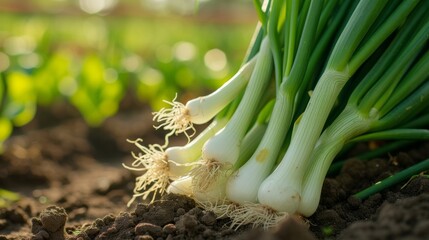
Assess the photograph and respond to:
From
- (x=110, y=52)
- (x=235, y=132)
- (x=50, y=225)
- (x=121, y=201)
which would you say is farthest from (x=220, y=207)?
(x=110, y=52)

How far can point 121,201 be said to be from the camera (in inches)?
130

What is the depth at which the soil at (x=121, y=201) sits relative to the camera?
1848 millimetres

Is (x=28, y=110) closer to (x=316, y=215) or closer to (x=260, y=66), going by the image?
(x=260, y=66)

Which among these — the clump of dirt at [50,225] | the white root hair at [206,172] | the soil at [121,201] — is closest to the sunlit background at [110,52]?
the soil at [121,201]

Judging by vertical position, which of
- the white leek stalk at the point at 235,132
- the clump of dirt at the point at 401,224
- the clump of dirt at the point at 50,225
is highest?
the white leek stalk at the point at 235,132

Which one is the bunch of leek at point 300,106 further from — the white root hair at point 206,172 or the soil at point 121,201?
the soil at point 121,201

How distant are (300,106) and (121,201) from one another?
1194mm

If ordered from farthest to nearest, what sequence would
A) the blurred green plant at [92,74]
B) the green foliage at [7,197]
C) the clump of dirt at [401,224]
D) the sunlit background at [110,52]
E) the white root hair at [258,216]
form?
1. the sunlit background at [110,52]
2. the blurred green plant at [92,74]
3. the green foliage at [7,197]
4. the white root hair at [258,216]
5. the clump of dirt at [401,224]

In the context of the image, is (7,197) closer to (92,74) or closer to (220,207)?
(220,207)

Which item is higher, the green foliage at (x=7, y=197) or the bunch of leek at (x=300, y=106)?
the bunch of leek at (x=300, y=106)

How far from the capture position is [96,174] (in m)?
4.05

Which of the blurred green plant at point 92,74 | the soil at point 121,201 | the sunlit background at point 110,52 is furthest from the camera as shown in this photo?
the sunlit background at point 110,52

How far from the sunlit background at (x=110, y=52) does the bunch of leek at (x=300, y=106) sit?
1.24 ft

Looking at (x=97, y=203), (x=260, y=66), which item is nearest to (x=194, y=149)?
(x=260, y=66)
